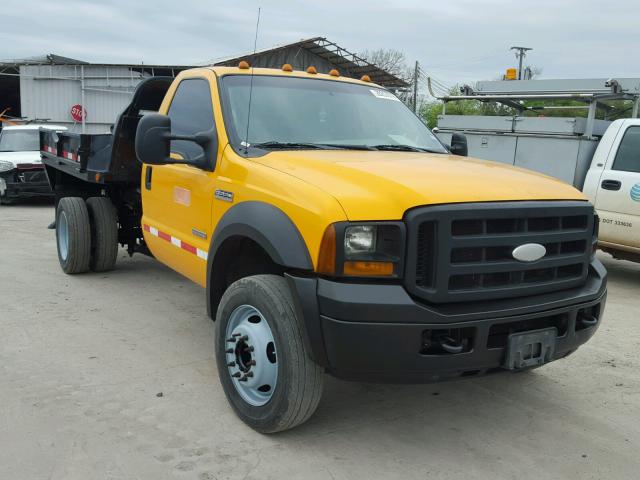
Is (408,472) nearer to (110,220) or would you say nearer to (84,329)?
(84,329)

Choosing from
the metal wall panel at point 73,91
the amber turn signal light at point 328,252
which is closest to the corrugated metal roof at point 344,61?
the metal wall panel at point 73,91

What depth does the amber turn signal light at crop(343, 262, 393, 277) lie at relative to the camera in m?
2.91

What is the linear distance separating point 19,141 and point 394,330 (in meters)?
13.7

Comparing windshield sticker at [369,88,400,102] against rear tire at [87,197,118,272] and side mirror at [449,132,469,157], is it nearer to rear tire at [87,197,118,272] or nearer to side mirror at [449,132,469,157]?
side mirror at [449,132,469,157]

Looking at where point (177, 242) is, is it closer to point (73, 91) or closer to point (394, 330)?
point (394, 330)

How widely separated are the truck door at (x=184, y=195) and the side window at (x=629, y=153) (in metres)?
5.24

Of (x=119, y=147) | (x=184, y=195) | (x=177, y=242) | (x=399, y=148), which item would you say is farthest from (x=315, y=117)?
(x=119, y=147)

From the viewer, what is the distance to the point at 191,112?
461cm

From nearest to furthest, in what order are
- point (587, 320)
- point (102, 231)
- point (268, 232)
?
point (268, 232) → point (587, 320) → point (102, 231)

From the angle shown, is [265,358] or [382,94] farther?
[382,94]

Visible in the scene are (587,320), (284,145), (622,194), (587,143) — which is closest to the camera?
(587,320)

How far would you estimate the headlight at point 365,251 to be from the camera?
9.47ft


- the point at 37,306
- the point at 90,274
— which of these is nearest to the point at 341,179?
the point at 37,306

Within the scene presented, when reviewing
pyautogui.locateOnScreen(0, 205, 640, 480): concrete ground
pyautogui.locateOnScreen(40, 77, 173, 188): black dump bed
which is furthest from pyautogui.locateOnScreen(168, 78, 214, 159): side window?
pyautogui.locateOnScreen(0, 205, 640, 480): concrete ground
